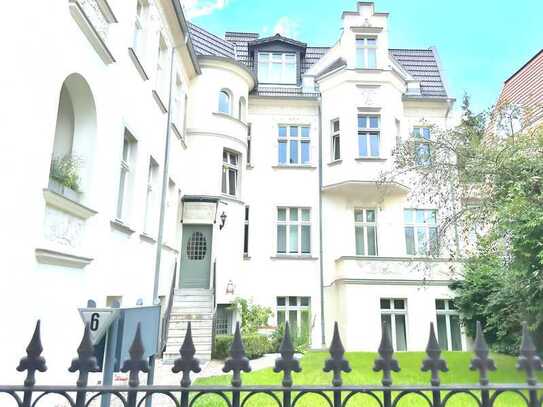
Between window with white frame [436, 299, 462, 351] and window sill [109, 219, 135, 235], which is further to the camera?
window with white frame [436, 299, 462, 351]

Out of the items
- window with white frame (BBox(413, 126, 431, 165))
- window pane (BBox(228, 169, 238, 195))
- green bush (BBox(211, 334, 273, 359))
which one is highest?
Answer: window pane (BBox(228, 169, 238, 195))

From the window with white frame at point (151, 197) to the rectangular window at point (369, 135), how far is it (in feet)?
27.7

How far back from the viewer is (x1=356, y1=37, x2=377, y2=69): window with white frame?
623 inches

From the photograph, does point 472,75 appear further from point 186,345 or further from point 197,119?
point 186,345

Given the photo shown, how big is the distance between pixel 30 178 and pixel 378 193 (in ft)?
42.5

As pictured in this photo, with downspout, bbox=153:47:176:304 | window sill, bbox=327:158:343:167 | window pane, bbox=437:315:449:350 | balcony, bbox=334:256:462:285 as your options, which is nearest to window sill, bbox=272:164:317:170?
window sill, bbox=327:158:343:167

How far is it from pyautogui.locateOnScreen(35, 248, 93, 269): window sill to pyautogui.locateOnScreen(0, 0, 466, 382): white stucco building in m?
0.03

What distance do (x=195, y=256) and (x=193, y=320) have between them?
2784 millimetres

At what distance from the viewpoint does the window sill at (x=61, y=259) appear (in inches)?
185

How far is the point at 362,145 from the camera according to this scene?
50.7 ft

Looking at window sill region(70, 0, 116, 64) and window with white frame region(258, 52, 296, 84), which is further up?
window with white frame region(258, 52, 296, 84)

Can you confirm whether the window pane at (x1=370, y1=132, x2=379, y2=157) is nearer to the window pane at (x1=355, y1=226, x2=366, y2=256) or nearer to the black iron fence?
the window pane at (x1=355, y1=226, x2=366, y2=256)

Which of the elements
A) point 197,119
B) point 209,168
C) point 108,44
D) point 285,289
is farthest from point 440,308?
point 108,44

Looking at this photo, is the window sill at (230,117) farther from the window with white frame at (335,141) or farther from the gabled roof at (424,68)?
the gabled roof at (424,68)
